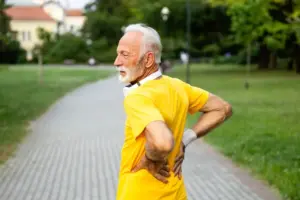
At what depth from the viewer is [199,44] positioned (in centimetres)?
6184

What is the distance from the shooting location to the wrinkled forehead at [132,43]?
3.13m

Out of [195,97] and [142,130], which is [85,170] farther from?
[142,130]

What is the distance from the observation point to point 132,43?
3139mm

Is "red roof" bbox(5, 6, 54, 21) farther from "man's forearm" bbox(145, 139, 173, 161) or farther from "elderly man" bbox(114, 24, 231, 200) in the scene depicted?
A: "man's forearm" bbox(145, 139, 173, 161)

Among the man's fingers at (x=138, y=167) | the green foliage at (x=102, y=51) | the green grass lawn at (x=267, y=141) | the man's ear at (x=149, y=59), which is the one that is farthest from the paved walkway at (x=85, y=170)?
the green foliage at (x=102, y=51)

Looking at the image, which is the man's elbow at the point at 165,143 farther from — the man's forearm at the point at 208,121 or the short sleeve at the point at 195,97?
the man's forearm at the point at 208,121

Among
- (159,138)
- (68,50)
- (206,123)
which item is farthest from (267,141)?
(68,50)

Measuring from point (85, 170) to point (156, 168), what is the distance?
22.6 ft

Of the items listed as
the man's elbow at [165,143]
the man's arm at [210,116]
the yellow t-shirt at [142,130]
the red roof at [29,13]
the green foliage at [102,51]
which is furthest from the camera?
the red roof at [29,13]

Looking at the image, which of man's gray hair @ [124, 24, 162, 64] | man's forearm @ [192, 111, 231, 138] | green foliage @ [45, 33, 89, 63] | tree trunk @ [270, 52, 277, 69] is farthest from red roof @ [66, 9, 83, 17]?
man's gray hair @ [124, 24, 162, 64]

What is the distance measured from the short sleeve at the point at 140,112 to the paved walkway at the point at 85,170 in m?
5.02

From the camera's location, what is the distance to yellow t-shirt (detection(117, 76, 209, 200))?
9.78ft

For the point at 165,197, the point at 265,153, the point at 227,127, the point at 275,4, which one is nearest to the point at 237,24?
the point at 275,4

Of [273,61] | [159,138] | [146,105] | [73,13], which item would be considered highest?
[146,105]
